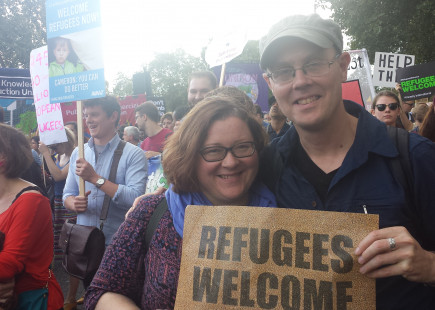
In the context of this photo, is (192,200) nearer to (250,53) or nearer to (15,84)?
(15,84)

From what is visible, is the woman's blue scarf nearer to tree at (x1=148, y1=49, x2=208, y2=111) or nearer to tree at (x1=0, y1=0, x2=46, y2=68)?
tree at (x1=0, y1=0, x2=46, y2=68)

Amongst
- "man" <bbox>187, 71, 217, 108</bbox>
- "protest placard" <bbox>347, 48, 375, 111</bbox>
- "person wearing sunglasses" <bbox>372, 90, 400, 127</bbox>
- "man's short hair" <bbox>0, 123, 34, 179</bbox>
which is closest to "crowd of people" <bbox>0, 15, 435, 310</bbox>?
"man's short hair" <bbox>0, 123, 34, 179</bbox>

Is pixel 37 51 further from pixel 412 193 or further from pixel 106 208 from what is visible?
pixel 412 193

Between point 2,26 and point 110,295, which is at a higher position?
point 2,26

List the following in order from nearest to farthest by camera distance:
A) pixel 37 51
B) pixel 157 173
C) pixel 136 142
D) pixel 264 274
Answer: pixel 264 274
pixel 157 173
pixel 37 51
pixel 136 142

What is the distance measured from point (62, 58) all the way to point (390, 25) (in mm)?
16295

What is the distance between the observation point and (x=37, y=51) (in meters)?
4.22

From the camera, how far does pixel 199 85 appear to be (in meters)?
3.83

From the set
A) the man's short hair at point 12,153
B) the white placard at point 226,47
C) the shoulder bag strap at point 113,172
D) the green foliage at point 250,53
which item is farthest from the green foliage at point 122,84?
the man's short hair at point 12,153

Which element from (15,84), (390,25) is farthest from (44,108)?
(390,25)

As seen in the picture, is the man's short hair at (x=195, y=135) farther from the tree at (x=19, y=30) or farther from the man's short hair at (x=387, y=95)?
the tree at (x=19, y=30)

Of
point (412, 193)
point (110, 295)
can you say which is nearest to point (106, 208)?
point (110, 295)

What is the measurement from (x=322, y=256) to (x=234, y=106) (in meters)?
0.76

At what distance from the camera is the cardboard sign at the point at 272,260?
1241 mm
